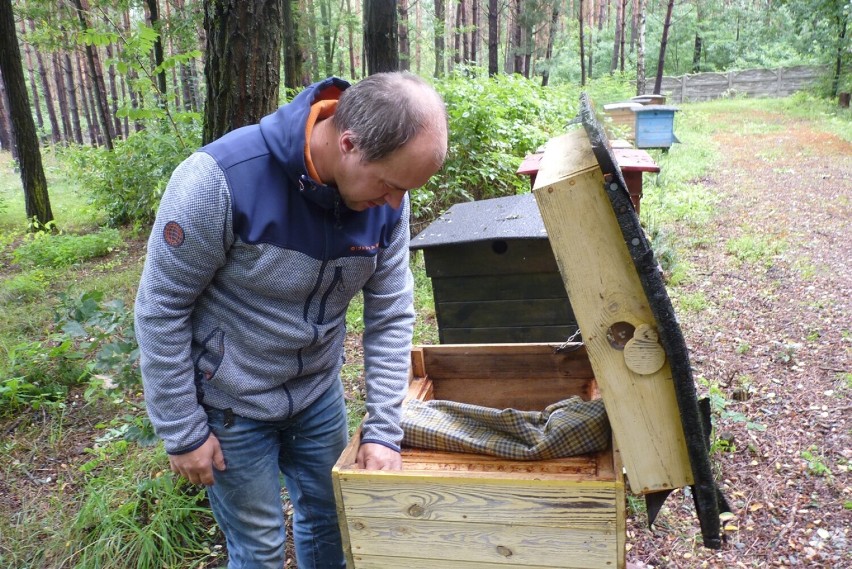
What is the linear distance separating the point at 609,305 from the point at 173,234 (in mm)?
Answer: 976

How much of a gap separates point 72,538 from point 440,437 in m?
1.87

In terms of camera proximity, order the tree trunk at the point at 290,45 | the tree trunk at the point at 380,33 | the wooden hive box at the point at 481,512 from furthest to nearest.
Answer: the tree trunk at the point at 290,45 < the tree trunk at the point at 380,33 < the wooden hive box at the point at 481,512

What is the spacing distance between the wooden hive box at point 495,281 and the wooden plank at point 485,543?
1607 mm

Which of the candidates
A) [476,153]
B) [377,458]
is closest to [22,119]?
[476,153]

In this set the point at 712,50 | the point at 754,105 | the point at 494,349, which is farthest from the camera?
the point at 712,50

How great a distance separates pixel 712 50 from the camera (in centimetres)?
3525

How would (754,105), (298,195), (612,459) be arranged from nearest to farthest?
1. (298,195)
2. (612,459)
3. (754,105)

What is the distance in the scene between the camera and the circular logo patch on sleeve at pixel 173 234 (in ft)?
4.59

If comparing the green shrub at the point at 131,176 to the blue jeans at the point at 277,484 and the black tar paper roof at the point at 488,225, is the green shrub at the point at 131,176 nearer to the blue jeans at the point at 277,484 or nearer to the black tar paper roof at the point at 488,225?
the black tar paper roof at the point at 488,225

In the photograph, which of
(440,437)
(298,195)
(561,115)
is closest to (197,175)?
(298,195)

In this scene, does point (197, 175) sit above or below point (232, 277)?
above

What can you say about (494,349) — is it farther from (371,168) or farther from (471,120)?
(471,120)

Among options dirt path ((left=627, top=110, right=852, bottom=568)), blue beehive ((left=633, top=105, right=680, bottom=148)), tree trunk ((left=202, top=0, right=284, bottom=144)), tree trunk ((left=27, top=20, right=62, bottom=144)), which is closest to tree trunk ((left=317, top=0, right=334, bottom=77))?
blue beehive ((left=633, top=105, right=680, bottom=148))

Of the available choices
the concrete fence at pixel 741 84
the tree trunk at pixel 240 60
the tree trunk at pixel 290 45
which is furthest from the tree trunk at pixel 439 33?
the tree trunk at pixel 240 60
